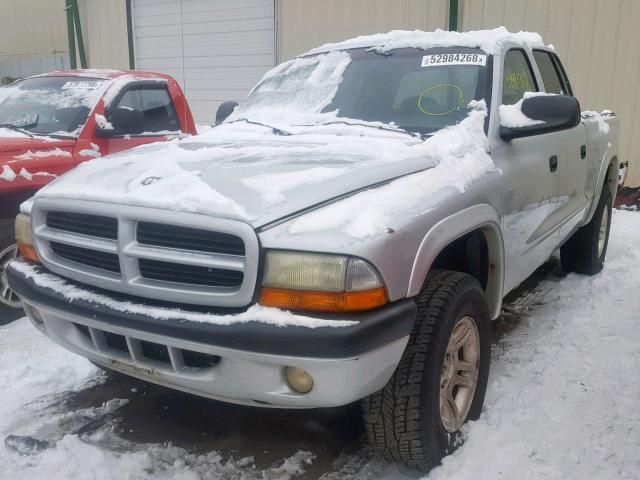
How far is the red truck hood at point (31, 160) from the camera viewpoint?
13.3 feet

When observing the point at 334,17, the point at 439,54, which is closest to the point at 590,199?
the point at 439,54

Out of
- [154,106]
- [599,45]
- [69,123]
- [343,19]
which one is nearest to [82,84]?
[69,123]

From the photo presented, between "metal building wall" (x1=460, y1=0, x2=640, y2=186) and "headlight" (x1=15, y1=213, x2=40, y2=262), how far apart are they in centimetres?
786

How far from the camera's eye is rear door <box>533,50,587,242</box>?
387 cm

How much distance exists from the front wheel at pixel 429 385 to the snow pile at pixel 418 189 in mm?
384

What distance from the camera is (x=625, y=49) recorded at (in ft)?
26.7

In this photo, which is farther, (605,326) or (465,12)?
(465,12)

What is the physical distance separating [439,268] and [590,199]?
2.39m

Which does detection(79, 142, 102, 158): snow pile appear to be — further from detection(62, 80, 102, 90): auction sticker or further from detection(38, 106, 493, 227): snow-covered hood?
detection(38, 106, 493, 227): snow-covered hood

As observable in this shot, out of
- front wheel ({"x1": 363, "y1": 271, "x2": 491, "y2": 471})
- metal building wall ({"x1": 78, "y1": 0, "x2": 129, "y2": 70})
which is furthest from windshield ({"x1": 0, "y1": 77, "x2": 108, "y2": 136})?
metal building wall ({"x1": 78, "y1": 0, "x2": 129, "y2": 70})

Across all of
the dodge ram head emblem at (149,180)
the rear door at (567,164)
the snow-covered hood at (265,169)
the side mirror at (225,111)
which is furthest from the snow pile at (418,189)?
the side mirror at (225,111)

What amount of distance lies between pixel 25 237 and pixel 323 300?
157 cm

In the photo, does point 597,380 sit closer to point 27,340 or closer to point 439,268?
point 439,268

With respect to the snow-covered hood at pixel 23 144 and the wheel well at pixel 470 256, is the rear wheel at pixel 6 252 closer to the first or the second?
the snow-covered hood at pixel 23 144
